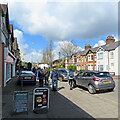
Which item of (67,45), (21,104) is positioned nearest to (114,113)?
(21,104)

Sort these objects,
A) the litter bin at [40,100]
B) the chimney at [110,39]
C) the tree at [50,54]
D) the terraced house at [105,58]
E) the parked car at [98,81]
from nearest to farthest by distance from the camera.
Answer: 1. the litter bin at [40,100]
2. the parked car at [98,81]
3. the terraced house at [105,58]
4. the chimney at [110,39]
5. the tree at [50,54]

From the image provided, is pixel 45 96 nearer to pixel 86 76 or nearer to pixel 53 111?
pixel 53 111

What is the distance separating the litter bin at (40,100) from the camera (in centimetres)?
459

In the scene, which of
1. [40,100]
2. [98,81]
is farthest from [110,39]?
[40,100]

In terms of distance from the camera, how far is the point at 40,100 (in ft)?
15.3

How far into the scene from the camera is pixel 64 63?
56719 millimetres

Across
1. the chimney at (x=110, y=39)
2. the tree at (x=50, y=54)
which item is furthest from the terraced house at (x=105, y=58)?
the tree at (x=50, y=54)

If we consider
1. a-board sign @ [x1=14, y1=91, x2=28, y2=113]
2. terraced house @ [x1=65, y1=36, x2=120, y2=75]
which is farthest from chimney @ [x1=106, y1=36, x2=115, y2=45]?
a-board sign @ [x1=14, y1=91, x2=28, y2=113]

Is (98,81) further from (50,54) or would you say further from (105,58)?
(50,54)

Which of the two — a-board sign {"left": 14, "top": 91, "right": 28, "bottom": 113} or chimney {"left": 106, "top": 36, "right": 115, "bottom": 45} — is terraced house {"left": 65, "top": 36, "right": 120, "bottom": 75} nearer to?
chimney {"left": 106, "top": 36, "right": 115, "bottom": 45}

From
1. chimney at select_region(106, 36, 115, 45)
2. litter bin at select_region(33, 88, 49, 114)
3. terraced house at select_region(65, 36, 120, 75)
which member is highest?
chimney at select_region(106, 36, 115, 45)

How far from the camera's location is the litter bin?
459 cm

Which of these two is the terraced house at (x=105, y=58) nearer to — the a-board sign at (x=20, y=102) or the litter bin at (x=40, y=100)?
the litter bin at (x=40, y=100)

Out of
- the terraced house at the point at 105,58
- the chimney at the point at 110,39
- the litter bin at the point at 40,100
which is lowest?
the litter bin at the point at 40,100
